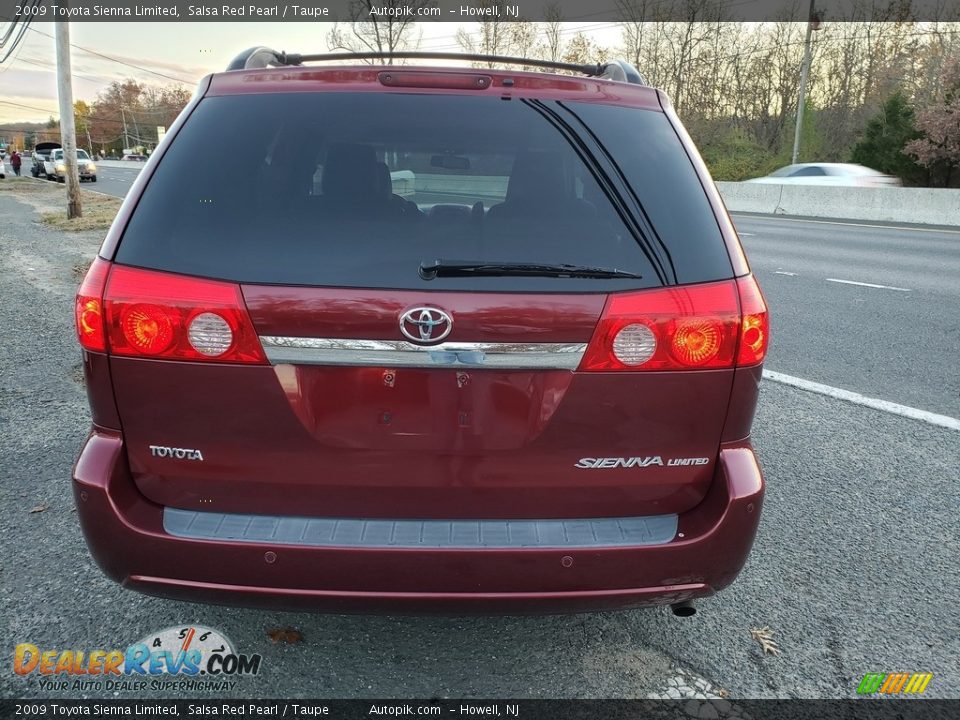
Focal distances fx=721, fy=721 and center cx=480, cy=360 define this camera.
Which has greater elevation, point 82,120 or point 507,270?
point 82,120

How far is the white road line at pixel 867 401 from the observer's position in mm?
4527

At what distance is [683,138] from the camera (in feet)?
7.14

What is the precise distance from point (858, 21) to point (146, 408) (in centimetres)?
4721

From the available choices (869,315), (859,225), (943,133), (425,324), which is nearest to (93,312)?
(425,324)

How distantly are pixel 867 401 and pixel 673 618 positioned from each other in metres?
3.05

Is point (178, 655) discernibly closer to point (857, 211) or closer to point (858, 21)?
point (857, 211)

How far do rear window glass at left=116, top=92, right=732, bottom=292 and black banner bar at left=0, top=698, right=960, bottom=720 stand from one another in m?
1.28

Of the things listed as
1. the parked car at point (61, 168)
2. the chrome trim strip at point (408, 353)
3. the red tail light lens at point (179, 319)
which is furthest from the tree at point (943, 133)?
the parked car at point (61, 168)

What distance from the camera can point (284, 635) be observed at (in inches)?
97.6

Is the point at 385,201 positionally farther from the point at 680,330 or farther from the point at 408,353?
the point at 680,330

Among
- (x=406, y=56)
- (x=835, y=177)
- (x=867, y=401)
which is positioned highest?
(x=406, y=56)

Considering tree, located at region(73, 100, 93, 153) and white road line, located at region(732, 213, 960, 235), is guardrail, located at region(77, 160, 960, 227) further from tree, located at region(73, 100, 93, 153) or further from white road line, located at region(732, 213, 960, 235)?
tree, located at region(73, 100, 93, 153)

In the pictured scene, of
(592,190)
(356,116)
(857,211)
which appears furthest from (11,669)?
(857,211)

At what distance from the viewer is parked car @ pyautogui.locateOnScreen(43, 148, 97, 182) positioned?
41.5m
